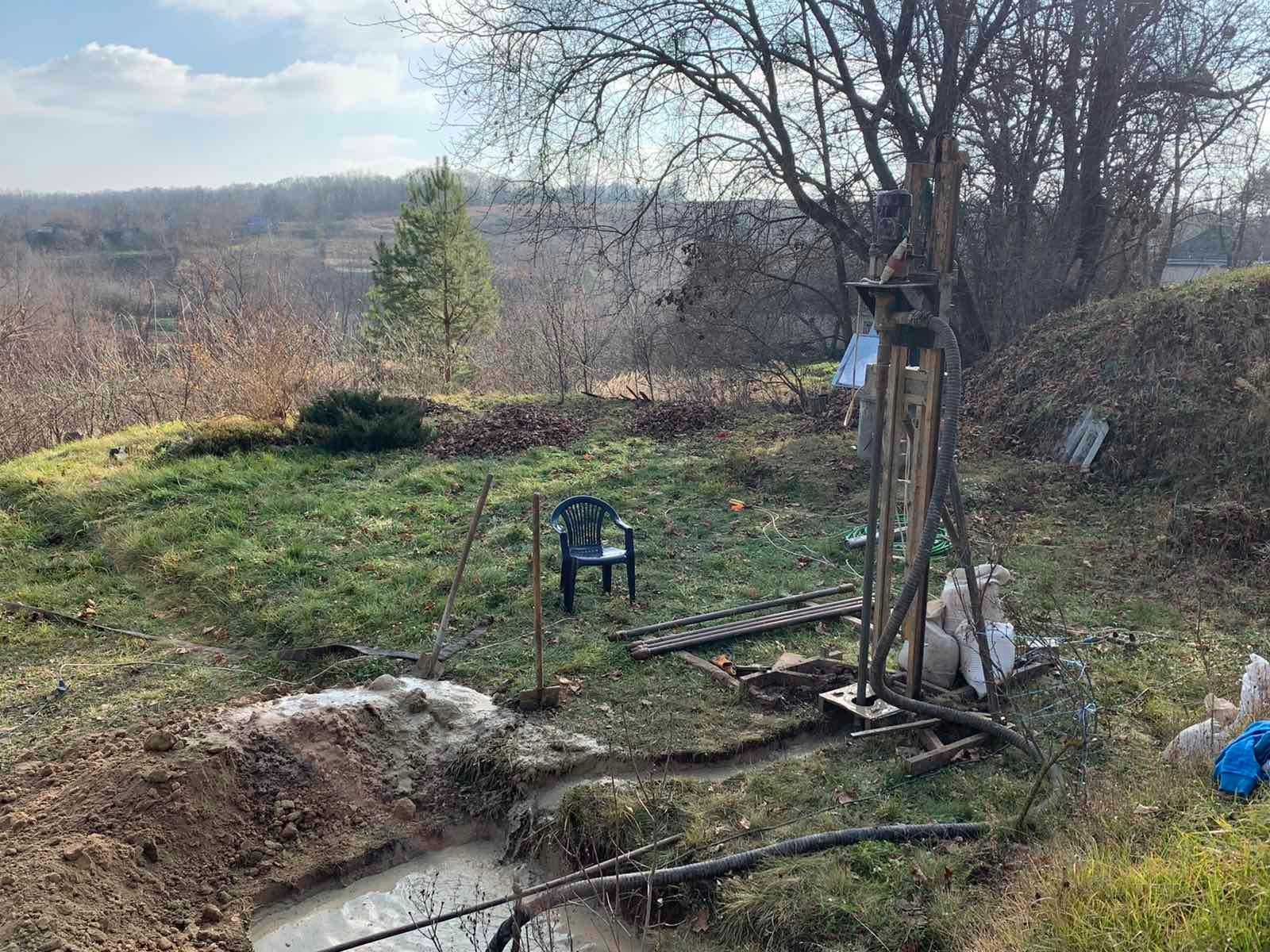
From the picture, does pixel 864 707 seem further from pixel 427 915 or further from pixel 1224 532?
pixel 1224 532

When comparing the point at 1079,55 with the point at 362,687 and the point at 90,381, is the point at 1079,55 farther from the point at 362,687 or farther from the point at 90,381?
the point at 90,381

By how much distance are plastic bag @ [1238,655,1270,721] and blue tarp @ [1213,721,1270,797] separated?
67cm

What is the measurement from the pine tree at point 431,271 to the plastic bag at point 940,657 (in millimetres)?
23034

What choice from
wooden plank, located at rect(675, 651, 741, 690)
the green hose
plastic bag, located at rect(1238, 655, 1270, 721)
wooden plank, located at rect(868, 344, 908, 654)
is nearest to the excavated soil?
wooden plank, located at rect(675, 651, 741, 690)

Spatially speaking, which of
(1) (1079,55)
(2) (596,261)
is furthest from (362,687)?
(1) (1079,55)

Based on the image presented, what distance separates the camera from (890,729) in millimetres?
4660

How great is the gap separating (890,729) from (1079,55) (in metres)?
12.3

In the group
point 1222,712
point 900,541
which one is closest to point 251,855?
point 1222,712

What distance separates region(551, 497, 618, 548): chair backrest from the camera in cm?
690

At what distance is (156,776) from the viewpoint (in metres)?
4.21

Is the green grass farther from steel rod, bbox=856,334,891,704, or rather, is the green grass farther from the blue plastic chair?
steel rod, bbox=856,334,891,704

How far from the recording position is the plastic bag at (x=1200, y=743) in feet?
12.6

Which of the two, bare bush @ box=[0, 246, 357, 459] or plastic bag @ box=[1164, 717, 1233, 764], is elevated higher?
bare bush @ box=[0, 246, 357, 459]

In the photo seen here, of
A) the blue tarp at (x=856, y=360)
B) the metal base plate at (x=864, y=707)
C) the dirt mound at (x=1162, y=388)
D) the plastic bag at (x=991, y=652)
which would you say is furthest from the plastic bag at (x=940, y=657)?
the blue tarp at (x=856, y=360)
